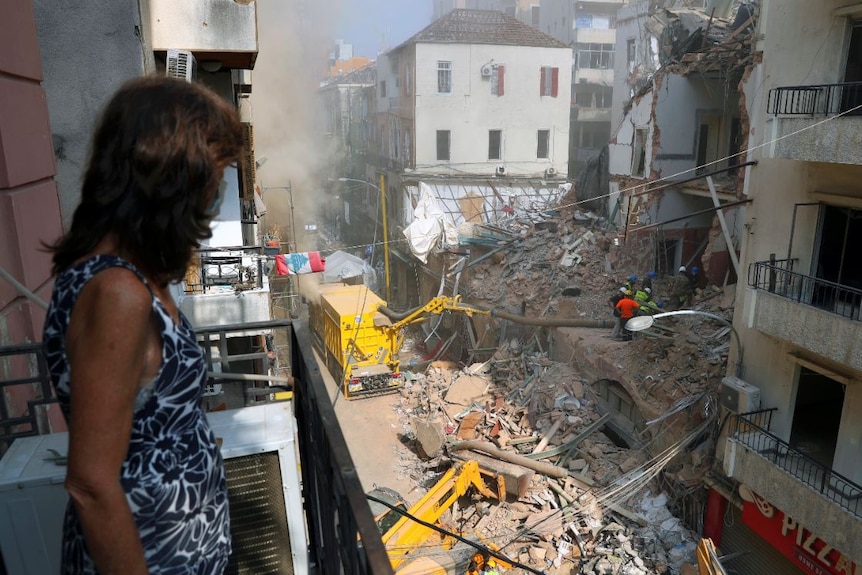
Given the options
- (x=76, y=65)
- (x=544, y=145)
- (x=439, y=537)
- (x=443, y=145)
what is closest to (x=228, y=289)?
(x=76, y=65)

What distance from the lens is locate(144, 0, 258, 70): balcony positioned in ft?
26.7

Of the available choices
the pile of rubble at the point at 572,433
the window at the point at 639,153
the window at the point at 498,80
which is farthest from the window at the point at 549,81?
the pile of rubble at the point at 572,433

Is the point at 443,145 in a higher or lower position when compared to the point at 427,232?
higher

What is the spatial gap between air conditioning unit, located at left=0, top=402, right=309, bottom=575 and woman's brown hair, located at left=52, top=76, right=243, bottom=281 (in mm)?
1595

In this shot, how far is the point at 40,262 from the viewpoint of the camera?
4.18 meters

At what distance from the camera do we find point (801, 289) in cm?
944

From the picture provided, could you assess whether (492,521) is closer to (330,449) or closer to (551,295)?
(551,295)

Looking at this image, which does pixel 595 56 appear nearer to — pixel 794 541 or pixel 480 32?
pixel 480 32

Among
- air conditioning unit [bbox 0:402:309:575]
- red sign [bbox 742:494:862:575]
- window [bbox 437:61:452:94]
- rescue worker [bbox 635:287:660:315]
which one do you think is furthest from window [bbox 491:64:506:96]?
air conditioning unit [bbox 0:402:309:575]

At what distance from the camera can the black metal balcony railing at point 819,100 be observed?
A: 8859 millimetres

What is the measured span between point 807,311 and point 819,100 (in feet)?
10.3

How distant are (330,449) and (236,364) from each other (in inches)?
433

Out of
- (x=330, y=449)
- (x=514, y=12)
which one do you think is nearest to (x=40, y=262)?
(x=330, y=449)

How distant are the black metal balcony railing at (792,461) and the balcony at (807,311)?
62.1 inches
